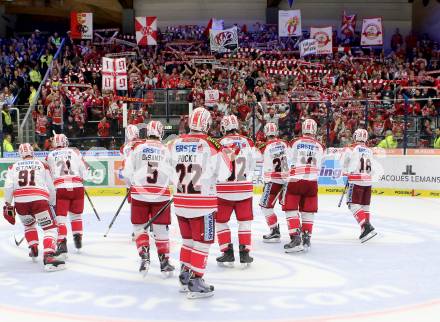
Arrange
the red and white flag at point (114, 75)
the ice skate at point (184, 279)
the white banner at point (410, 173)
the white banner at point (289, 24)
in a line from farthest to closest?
the white banner at point (289, 24), the red and white flag at point (114, 75), the white banner at point (410, 173), the ice skate at point (184, 279)

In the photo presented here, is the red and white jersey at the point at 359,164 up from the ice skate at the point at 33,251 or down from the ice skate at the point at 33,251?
up

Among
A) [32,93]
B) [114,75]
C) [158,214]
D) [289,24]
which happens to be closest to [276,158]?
[158,214]

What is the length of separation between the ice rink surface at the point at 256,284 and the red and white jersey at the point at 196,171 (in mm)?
968

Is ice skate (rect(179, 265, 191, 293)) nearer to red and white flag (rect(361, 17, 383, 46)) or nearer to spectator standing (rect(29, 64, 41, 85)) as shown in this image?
spectator standing (rect(29, 64, 41, 85))

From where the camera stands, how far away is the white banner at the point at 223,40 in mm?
24078

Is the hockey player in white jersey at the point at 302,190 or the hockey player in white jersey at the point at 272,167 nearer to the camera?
the hockey player in white jersey at the point at 302,190

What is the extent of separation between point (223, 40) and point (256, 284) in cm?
1830

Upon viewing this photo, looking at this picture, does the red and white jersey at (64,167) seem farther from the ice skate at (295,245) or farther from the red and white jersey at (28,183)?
the ice skate at (295,245)

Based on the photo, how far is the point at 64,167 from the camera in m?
8.66

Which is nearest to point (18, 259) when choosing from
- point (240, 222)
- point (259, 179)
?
point (240, 222)

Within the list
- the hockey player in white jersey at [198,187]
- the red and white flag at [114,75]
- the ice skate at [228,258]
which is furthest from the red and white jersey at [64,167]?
the red and white flag at [114,75]

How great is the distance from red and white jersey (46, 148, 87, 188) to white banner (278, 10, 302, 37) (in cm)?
1794

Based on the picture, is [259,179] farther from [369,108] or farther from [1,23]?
[1,23]

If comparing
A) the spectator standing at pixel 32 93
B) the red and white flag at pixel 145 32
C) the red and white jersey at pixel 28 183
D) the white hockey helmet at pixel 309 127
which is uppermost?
the red and white flag at pixel 145 32
